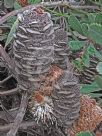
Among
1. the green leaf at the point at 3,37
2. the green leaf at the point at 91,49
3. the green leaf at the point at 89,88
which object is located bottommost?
the green leaf at the point at 89,88

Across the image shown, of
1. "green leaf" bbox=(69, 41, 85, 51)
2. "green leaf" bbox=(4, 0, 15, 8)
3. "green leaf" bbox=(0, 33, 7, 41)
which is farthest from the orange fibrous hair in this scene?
"green leaf" bbox=(4, 0, 15, 8)

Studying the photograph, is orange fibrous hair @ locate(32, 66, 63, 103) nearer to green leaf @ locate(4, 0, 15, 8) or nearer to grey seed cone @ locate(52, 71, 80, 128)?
grey seed cone @ locate(52, 71, 80, 128)

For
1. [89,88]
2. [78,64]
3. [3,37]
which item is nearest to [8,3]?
[3,37]

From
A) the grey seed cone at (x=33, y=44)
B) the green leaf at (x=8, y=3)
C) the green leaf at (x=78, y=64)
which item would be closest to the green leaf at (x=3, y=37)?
the green leaf at (x=8, y=3)

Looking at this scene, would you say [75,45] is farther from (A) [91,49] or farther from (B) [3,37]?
(B) [3,37]

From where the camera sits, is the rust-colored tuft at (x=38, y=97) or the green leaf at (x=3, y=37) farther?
the green leaf at (x=3, y=37)

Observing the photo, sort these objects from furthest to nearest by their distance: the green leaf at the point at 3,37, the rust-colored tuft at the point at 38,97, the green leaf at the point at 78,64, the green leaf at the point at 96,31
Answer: the green leaf at the point at 3,37, the green leaf at the point at 78,64, the rust-colored tuft at the point at 38,97, the green leaf at the point at 96,31

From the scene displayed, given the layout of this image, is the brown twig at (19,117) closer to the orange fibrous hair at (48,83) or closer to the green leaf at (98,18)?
the orange fibrous hair at (48,83)

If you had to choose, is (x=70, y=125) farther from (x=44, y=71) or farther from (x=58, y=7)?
(x=58, y=7)
